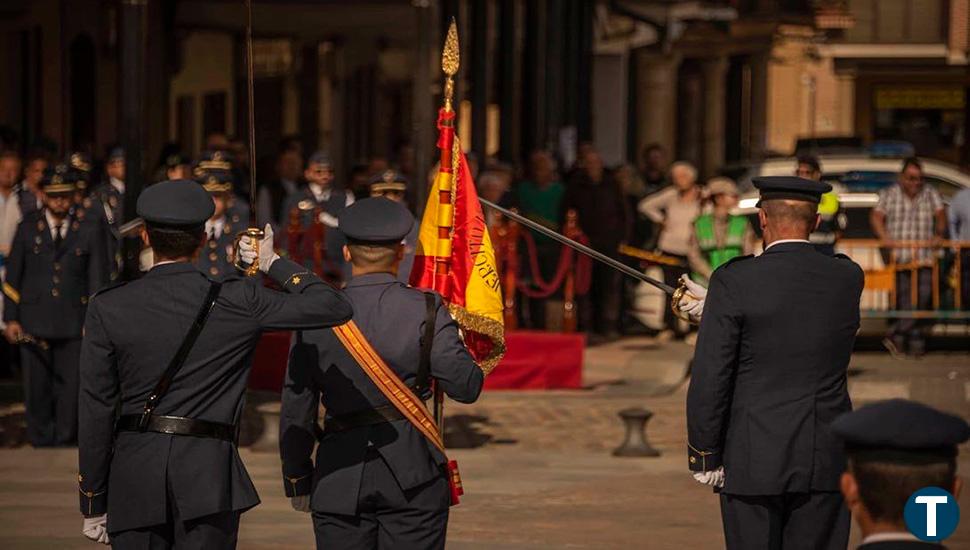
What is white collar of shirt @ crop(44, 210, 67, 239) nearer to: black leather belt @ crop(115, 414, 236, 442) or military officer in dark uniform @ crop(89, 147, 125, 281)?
military officer in dark uniform @ crop(89, 147, 125, 281)

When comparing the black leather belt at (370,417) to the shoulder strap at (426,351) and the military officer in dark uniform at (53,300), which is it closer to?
the shoulder strap at (426,351)

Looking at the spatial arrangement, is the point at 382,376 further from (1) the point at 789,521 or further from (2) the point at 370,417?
(1) the point at 789,521

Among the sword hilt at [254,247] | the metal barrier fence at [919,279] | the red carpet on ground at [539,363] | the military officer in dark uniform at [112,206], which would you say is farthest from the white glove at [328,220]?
the sword hilt at [254,247]

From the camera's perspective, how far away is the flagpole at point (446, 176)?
27.8ft

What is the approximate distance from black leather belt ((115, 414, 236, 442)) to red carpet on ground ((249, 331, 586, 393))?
9246 millimetres

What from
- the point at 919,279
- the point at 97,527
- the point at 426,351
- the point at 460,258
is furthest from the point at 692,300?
the point at 919,279

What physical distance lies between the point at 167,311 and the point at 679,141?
160 feet

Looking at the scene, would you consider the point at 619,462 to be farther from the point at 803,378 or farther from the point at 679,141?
the point at 679,141

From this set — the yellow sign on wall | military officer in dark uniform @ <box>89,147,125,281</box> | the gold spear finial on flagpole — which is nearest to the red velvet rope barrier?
military officer in dark uniform @ <box>89,147,125,281</box>

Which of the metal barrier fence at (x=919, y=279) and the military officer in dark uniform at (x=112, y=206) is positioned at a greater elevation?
the military officer in dark uniform at (x=112, y=206)

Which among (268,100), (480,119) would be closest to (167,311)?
(480,119)

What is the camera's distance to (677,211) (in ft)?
67.8

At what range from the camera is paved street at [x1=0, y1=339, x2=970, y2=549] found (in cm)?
1093

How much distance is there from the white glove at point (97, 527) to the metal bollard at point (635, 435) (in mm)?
7006
